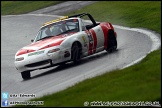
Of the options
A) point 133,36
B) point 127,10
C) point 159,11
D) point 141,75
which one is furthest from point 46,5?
point 141,75

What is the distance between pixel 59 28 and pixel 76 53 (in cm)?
133

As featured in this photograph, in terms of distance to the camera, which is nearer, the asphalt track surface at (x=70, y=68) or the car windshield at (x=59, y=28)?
the asphalt track surface at (x=70, y=68)

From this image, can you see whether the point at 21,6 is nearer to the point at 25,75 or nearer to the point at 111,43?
the point at 111,43

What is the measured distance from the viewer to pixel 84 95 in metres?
10.6

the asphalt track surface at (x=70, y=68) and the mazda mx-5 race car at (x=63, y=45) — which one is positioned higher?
the mazda mx-5 race car at (x=63, y=45)

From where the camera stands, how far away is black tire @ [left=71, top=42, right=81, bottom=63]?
55.5 ft

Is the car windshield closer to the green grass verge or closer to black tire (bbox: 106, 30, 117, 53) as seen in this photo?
black tire (bbox: 106, 30, 117, 53)

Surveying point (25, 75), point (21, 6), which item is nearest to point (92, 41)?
point (25, 75)

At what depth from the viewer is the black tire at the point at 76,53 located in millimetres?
16906

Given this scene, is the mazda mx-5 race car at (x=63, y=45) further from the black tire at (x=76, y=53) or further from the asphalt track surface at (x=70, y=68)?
the asphalt track surface at (x=70, y=68)

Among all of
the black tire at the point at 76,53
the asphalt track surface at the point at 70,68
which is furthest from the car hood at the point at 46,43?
the asphalt track surface at the point at 70,68

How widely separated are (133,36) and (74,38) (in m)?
6.46

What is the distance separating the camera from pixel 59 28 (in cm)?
1808

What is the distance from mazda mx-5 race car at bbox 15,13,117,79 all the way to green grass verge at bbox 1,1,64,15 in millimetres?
23503
